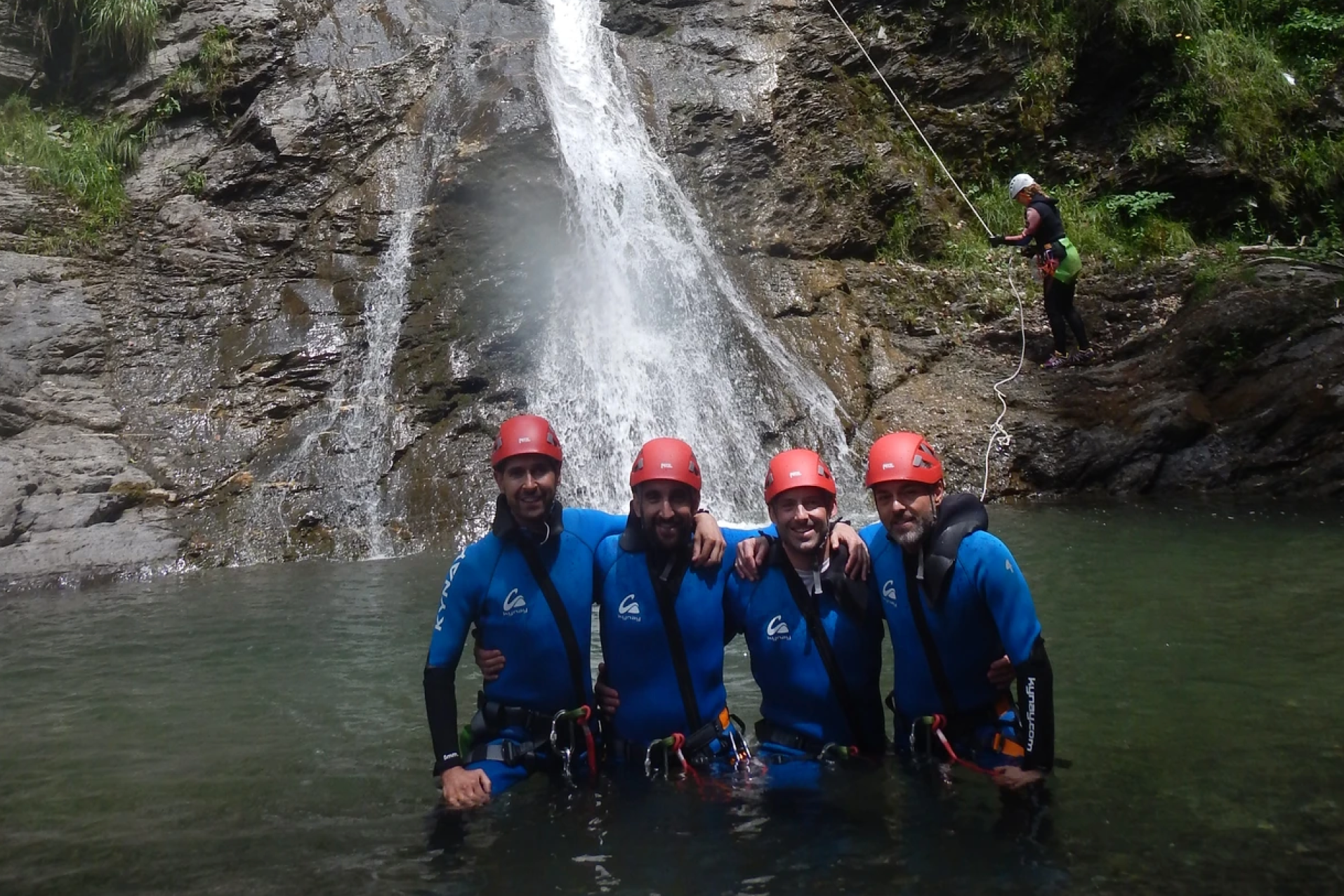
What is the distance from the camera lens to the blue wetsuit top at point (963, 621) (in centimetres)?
340

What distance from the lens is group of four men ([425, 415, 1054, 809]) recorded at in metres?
3.64

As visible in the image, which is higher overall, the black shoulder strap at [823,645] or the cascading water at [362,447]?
the cascading water at [362,447]

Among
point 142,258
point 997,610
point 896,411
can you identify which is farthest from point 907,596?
point 142,258

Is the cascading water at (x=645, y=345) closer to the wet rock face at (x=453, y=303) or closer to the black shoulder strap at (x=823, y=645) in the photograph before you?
the wet rock face at (x=453, y=303)

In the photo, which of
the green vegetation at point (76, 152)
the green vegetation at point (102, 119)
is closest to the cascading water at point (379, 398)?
the green vegetation at point (102, 119)

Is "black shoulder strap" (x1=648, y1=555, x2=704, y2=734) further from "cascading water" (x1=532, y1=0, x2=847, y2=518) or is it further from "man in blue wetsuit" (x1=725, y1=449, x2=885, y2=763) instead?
"cascading water" (x1=532, y1=0, x2=847, y2=518)

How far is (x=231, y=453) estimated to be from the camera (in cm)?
1039

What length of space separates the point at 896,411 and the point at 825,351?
1.12m

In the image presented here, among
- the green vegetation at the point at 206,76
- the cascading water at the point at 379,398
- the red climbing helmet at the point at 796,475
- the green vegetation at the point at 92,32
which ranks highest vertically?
the green vegetation at the point at 92,32

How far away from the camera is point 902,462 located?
11.6 feet

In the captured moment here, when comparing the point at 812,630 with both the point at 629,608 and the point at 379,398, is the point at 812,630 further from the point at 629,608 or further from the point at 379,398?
the point at 379,398

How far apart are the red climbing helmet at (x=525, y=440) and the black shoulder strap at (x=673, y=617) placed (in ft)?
1.72

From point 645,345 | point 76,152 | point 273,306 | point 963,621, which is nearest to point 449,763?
point 963,621

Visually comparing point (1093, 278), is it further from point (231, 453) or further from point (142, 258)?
point (142, 258)
